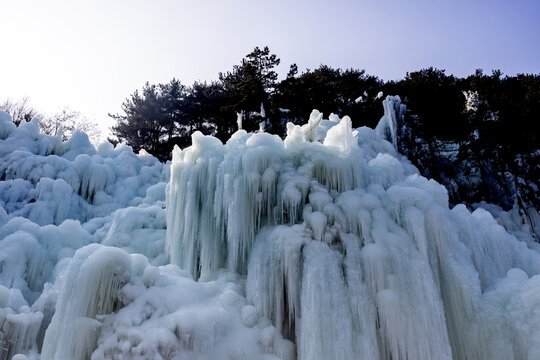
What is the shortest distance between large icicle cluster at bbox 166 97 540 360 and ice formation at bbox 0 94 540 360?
0.06ft

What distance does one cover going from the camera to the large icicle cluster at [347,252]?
4.14 m

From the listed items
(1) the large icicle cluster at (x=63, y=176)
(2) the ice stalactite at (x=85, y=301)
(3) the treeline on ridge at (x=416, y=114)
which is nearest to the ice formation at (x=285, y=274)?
(2) the ice stalactite at (x=85, y=301)

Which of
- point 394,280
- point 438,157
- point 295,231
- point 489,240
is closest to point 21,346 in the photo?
point 295,231

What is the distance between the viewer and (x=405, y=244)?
4.68m

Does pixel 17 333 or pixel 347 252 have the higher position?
pixel 347 252

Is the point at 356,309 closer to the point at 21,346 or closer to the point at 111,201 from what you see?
the point at 21,346

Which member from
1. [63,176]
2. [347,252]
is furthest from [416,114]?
[63,176]

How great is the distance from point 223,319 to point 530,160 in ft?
41.1

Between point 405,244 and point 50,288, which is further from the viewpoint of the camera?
point 50,288

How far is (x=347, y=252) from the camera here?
4789mm

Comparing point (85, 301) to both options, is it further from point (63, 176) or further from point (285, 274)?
point (63, 176)

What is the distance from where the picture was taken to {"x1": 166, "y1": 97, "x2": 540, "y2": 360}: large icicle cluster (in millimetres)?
4145

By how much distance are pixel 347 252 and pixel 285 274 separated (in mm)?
969

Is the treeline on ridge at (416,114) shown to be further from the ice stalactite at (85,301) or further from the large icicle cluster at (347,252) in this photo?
the ice stalactite at (85,301)
